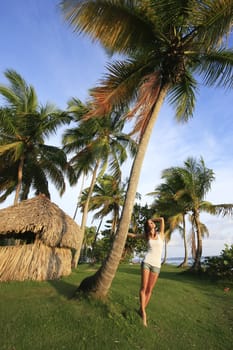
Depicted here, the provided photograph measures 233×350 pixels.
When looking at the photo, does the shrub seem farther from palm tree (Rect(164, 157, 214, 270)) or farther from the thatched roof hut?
the thatched roof hut

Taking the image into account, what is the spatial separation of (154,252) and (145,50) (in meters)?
5.55

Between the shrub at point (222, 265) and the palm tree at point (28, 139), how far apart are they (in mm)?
10058

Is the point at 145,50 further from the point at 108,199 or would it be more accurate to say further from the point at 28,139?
the point at 108,199

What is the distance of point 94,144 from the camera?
1883 cm

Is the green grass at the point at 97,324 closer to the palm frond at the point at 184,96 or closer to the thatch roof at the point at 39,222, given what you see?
the thatch roof at the point at 39,222

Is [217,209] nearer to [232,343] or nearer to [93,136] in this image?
[93,136]

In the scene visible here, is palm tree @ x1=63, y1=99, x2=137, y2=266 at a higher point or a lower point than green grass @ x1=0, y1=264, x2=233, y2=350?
higher

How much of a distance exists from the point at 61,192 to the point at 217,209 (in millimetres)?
10531

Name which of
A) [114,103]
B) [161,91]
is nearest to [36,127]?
[114,103]

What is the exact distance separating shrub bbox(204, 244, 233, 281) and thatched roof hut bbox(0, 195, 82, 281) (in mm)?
8766

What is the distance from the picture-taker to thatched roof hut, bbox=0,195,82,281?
9.97 metres

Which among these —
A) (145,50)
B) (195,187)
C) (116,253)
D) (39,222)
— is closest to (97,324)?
(116,253)

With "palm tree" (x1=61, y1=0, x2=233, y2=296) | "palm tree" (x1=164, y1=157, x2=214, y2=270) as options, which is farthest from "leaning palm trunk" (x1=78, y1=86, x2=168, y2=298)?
"palm tree" (x1=164, y1=157, x2=214, y2=270)

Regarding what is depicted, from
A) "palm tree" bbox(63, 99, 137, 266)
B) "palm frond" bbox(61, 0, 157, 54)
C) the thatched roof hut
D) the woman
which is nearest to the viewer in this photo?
the woman
